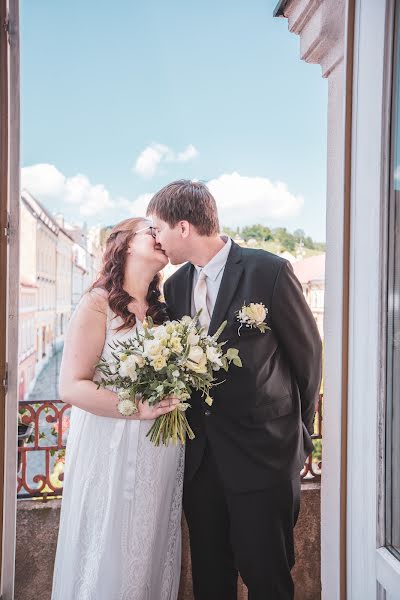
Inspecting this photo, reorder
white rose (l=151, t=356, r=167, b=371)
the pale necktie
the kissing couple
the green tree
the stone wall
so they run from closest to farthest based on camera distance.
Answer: white rose (l=151, t=356, r=167, b=371) < the kissing couple < the pale necktie < the stone wall < the green tree

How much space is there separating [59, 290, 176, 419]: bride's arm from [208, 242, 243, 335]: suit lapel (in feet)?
1.33

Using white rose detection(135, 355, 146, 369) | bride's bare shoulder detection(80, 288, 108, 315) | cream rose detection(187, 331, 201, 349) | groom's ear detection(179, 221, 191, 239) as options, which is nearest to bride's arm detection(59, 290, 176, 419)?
bride's bare shoulder detection(80, 288, 108, 315)

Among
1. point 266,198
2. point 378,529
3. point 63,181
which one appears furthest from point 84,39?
point 378,529

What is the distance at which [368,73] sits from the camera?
47.1 inches

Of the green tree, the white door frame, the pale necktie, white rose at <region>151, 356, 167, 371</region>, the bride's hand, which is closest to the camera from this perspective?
the white door frame

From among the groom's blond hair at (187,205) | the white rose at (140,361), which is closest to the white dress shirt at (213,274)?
the groom's blond hair at (187,205)

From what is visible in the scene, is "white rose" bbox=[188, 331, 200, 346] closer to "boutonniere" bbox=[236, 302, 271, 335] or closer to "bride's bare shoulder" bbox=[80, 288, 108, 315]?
"boutonniere" bbox=[236, 302, 271, 335]

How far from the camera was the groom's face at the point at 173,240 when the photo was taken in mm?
1797

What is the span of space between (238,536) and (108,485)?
51 centimetres

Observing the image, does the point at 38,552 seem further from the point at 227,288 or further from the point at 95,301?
the point at 227,288

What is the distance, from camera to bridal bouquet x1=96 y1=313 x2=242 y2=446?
138cm

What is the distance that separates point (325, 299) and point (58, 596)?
1456 mm

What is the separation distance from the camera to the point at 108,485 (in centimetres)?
163

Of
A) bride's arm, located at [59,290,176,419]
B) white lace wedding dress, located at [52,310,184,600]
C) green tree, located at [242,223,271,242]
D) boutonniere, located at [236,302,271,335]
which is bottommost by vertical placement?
white lace wedding dress, located at [52,310,184,600]
